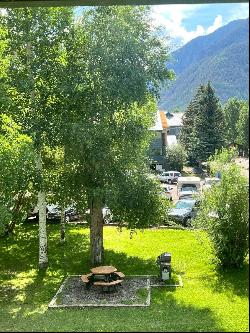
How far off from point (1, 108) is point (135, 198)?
368cm

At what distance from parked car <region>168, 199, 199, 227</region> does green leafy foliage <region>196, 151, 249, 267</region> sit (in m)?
4.92

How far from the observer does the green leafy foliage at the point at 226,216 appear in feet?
36.5

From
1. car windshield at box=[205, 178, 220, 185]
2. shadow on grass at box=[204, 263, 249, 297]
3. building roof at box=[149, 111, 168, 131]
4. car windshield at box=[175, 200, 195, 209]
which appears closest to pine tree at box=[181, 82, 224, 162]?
building roof at box=[149, 111, 168, 131]

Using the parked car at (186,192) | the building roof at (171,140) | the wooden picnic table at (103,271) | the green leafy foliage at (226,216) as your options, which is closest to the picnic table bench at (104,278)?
the wooden picnic table at (103,271)

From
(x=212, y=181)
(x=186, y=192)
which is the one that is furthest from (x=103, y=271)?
(x=186, y=192)

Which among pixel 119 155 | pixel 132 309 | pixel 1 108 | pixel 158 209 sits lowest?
pixel 132 309

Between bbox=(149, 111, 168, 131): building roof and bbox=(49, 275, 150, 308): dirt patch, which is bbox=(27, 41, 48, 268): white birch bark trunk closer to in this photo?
bbox=(49, 275, 150, 308): dirt patch

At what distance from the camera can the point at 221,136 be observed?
13.3 meters

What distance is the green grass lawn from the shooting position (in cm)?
813

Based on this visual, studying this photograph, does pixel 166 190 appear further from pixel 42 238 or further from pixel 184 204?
pixel 42 238

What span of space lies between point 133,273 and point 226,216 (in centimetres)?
252

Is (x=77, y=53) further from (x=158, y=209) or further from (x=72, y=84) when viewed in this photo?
(x=158, y=209)

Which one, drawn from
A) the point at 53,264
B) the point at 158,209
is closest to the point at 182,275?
the point at 158,209

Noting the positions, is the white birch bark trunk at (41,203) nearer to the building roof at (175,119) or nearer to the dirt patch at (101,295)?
the dirt patch at (101,295)
